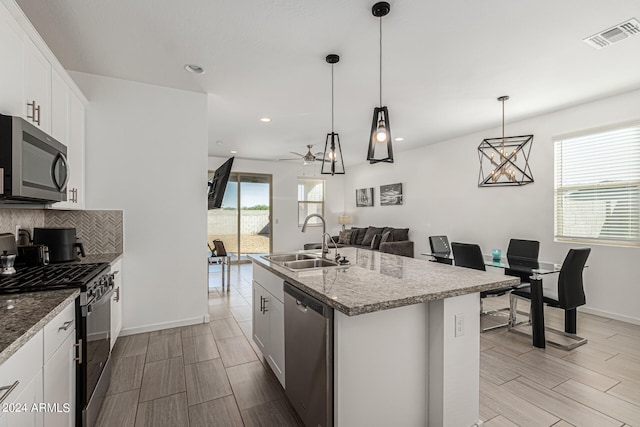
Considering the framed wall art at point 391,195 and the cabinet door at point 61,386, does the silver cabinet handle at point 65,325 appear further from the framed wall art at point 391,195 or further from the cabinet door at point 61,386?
the framed wall art at point 391,195

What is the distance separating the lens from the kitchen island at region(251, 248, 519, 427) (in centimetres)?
144

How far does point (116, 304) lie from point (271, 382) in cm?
169

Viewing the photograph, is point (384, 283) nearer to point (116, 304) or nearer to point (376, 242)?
point (116, 304)

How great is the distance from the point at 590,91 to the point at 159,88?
498 cm

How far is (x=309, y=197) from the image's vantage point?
8969 millimetres

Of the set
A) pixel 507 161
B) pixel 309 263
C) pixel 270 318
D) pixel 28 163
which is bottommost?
pixel 270 318

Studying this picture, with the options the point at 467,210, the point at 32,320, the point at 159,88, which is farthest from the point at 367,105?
the point at 32,320

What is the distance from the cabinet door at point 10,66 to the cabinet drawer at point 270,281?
1.81 m

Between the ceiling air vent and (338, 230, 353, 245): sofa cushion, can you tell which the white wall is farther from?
the ceiling air vent

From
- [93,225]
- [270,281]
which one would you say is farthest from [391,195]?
[93,225]

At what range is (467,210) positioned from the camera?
5.43 metres

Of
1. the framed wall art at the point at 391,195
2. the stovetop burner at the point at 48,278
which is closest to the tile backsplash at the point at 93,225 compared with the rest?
the stovetop burner at the point at 48,278

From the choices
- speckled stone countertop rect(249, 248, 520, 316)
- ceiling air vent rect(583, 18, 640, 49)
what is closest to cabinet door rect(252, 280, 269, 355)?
speckled stone countertop rect(249, 248, 520, 316)

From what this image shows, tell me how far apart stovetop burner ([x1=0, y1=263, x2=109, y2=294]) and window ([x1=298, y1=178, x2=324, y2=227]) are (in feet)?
22.4
